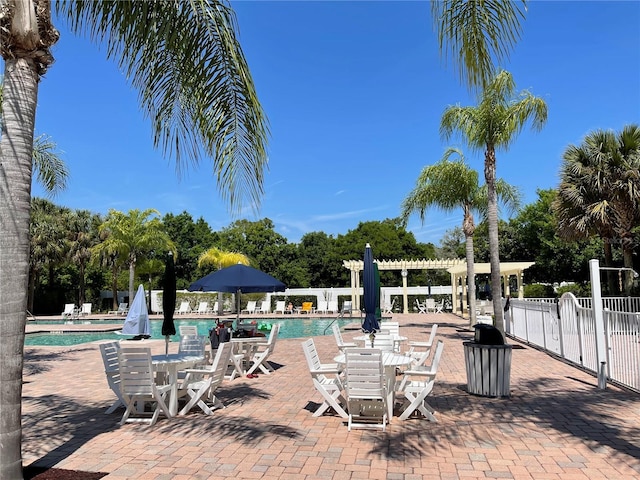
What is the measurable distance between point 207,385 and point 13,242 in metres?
2.91

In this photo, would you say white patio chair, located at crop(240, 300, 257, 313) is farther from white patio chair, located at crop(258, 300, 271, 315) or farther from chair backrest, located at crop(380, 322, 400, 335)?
chair backrest, located at crop(380, 322, 400, 335)

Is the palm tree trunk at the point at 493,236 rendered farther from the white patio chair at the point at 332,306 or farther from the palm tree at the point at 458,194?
the white patio chair at the point at 332,306

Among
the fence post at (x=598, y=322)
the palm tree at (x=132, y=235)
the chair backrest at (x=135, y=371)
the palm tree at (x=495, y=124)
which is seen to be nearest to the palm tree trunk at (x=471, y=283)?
the palm tree at (x=495, y=124)

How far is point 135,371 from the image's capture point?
5.34 metres

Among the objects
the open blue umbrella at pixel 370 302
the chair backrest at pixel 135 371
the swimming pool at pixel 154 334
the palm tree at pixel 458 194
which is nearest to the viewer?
the chair backrest at pixel 135 371

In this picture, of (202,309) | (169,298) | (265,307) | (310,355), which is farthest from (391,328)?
(202,309)

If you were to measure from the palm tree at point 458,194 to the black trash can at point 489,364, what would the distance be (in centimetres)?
953

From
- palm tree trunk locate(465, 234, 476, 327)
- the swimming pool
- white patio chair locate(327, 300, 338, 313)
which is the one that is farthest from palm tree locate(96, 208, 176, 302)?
palm tree trunk locate(465, 234, 476, 327)

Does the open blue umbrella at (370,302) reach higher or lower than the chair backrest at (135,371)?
higher

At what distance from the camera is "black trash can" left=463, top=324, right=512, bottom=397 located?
631 cm

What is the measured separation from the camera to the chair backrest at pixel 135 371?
17.4 ft

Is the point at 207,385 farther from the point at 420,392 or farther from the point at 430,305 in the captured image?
the point at 430,305

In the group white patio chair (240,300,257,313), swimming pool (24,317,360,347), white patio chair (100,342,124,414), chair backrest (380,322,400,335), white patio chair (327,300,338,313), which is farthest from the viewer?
white patio chair (240,300,257,313)

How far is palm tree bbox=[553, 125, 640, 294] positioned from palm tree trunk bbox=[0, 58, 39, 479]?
49.5 feet
